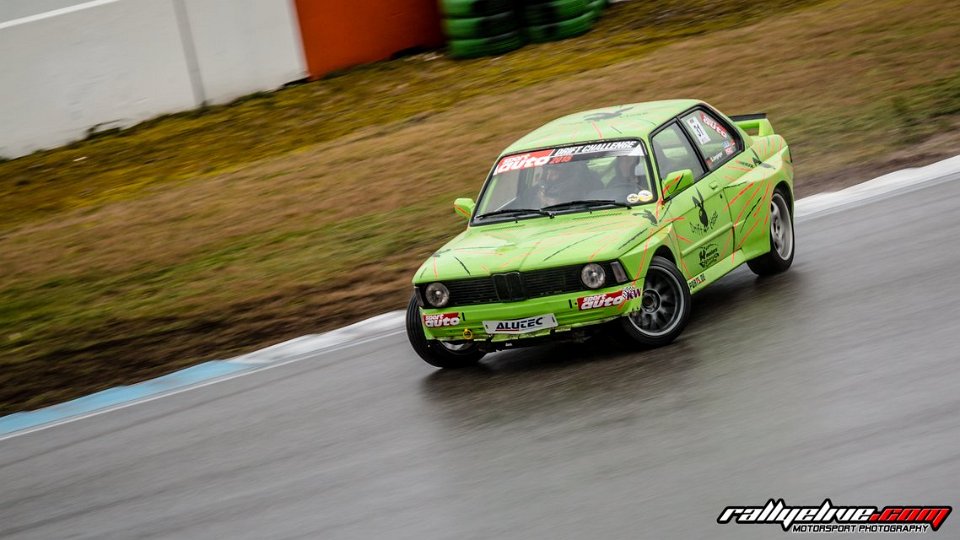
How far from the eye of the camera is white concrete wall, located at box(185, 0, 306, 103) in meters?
18.5

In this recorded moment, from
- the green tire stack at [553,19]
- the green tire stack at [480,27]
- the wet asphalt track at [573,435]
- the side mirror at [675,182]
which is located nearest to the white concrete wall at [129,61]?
the green tire stack at [480,27]

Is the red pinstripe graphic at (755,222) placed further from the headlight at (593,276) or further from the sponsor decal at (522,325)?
the sponsor decal at (522,325)

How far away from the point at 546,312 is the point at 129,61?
1216cm

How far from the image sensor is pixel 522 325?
7.80 m

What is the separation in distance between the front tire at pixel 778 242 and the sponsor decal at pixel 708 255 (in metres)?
0.79

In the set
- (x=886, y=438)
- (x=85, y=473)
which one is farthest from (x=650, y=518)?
(x=85, y=473)

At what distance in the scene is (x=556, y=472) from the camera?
6.14 metres

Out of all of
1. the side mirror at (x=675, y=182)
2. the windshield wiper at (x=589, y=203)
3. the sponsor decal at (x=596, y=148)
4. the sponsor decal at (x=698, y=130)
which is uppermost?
the sponsor decal at (x=596, y=148)

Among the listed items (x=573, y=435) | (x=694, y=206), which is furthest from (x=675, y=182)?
(x=573, y=435)

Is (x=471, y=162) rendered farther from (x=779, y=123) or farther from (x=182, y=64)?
(x=182, y=64)

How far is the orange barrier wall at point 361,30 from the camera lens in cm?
1923

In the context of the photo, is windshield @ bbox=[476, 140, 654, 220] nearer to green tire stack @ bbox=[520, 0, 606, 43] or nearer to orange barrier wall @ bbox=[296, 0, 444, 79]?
orange barrier wall @ bbox=[296, 0, 444, 79]

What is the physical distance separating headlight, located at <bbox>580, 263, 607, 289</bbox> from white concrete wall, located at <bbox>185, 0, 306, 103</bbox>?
12.3m

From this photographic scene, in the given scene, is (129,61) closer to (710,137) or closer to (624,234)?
(710,137)
